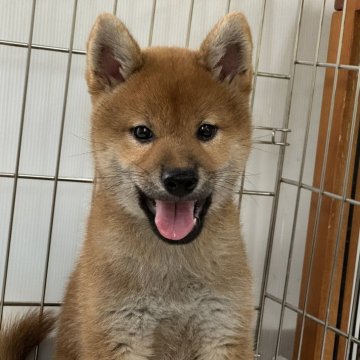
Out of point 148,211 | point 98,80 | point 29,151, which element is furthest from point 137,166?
point 29,151

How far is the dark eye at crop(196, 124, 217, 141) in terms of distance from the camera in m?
1.38

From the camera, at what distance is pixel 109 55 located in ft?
4.69

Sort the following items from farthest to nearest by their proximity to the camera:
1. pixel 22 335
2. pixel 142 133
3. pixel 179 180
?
pixel 22 335 → pixel 142 133 → pixel 179 180

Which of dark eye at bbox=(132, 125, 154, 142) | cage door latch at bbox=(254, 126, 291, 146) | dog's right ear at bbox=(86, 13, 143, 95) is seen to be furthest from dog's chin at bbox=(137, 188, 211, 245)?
cage door latch at bbox=(254, 126, 291, 146)

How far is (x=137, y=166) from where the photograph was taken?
4.41ft

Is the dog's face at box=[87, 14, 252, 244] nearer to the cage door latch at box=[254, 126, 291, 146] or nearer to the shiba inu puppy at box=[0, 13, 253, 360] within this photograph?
the shiba inu puppy at box=[0, 13, 253, 360]

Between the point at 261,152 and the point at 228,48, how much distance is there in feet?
2.09

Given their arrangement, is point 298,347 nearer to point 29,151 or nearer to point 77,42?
point 29,151

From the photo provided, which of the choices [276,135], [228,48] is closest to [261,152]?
[276,135]

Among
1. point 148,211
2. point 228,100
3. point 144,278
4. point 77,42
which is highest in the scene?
point 77,42

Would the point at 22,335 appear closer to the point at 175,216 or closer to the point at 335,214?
the point at 175,216

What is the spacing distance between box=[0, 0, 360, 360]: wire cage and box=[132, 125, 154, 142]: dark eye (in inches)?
15.3

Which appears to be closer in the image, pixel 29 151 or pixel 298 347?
pixel 29 151

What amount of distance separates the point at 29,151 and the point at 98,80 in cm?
50
